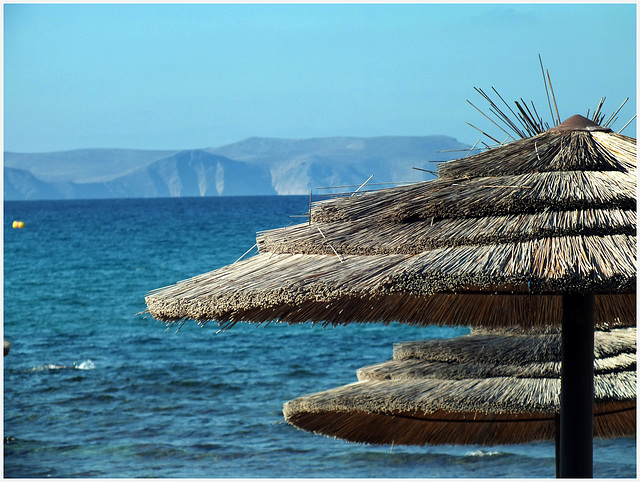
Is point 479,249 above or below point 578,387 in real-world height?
above

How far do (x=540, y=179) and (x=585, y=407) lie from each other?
96cm

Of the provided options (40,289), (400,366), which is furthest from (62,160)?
(400,366)

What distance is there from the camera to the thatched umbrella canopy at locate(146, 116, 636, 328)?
261cm

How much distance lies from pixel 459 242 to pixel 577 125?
101 cm

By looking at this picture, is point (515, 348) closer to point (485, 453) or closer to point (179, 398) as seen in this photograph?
point (485, 453)

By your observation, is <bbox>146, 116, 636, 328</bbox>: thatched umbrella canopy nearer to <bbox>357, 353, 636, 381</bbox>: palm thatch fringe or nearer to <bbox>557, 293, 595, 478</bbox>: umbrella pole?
<bbox>557, 293, 595, 478</bbox>: umbrella pole

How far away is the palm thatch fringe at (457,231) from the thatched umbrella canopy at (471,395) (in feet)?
7.46

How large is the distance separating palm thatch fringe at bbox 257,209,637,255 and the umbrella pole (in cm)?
52

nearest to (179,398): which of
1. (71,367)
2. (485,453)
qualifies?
(71,367)

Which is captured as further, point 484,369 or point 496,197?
point 484,369

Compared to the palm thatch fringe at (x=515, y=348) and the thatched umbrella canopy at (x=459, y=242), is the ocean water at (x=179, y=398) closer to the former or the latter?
the thatched umbrella canopy at (x=459, y=242)

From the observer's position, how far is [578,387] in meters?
3.21

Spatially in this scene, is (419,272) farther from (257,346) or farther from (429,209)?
(257,346)

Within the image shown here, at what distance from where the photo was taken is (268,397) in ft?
51.4
